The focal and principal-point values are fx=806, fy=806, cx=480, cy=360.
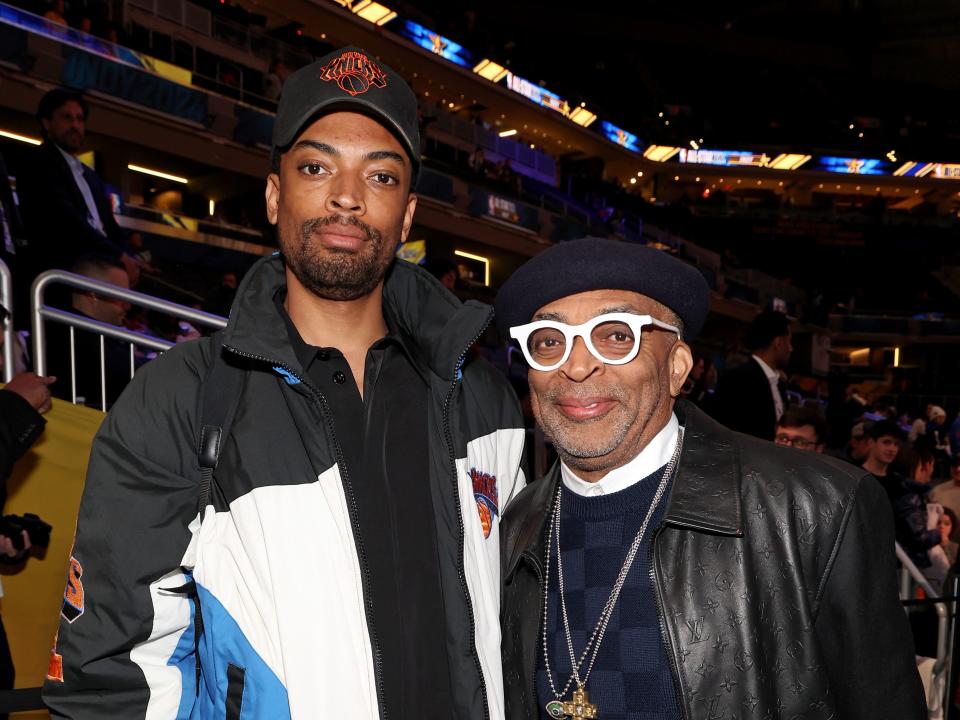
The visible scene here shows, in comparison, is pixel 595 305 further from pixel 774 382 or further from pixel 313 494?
pixel 774 382

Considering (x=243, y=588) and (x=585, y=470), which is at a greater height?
(x=585, y=470)

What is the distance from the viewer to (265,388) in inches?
74.6

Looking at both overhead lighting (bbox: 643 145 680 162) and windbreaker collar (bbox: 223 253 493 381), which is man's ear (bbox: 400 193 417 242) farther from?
overhead lighting (bbox: 643 145 680 162)

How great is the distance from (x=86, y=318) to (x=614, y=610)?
10.5 feet

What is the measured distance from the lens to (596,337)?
1.99 metres

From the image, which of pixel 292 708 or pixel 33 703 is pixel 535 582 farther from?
pixel 33 703

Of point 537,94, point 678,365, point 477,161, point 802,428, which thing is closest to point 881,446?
point 802,428

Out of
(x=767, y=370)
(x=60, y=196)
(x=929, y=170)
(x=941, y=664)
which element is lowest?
(x=941, y=664)

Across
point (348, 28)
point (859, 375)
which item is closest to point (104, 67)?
point (348, 28)

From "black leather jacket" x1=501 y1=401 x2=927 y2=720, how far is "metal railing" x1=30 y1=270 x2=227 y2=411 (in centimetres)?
270

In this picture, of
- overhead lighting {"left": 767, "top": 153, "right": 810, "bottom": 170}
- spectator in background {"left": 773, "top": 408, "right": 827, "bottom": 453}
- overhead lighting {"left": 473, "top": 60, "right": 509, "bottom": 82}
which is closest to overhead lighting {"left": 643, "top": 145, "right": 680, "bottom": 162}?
overhead lighting {"left": 767, "top": 153, "right": 810, "bottom": 170}

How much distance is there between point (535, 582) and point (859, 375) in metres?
38.7

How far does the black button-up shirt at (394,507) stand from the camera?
1.79 metres

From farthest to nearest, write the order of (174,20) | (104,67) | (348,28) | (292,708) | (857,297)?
(857,297), (348,28), (174,20), (104,67), (292,708)
